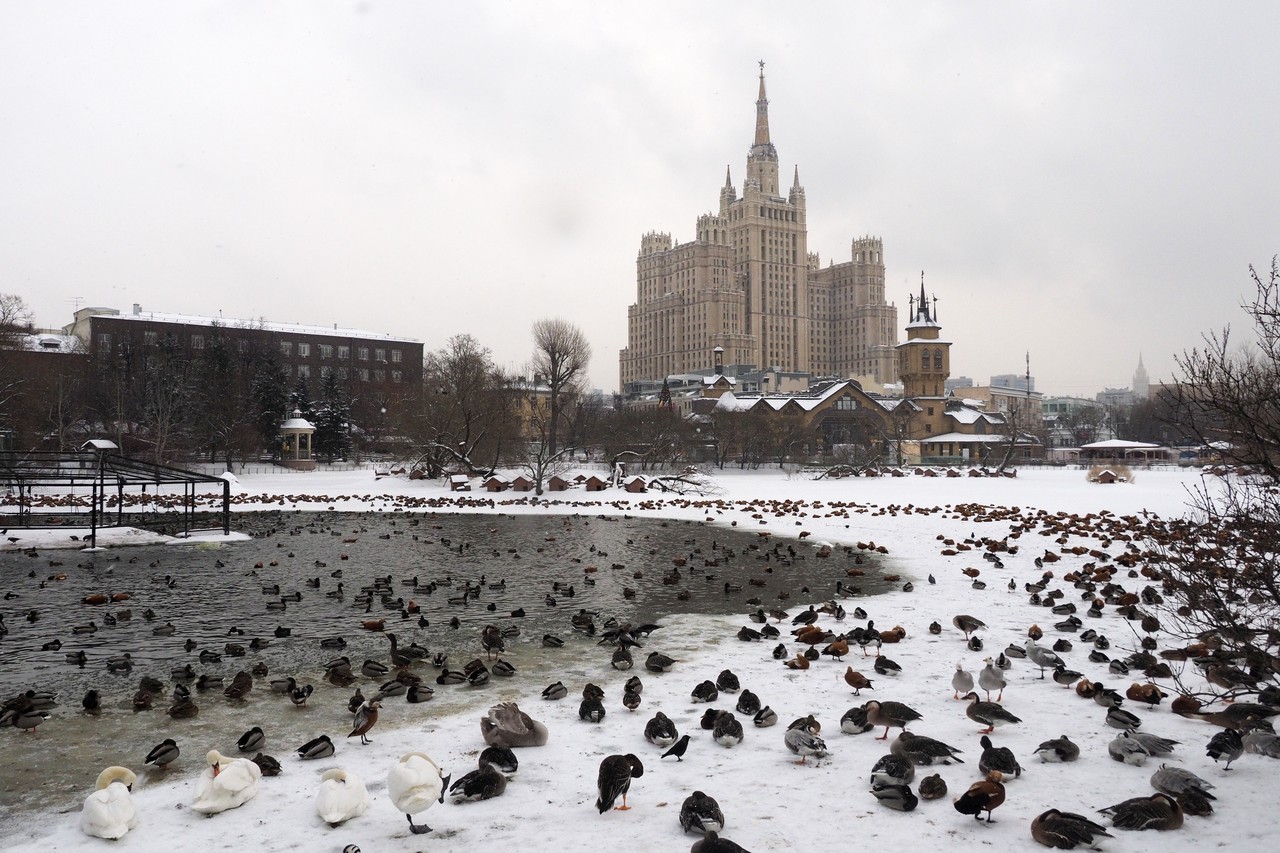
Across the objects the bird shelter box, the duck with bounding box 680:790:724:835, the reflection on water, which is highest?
the bird shelter box

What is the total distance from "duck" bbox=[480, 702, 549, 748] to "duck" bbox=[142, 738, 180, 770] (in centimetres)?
242

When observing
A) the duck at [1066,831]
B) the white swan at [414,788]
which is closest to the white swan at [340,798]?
the white swan at [414,788]

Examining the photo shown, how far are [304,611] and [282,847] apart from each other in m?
8.66

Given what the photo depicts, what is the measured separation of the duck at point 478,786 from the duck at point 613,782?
0.74 metres

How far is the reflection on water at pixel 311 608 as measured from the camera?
730 cm

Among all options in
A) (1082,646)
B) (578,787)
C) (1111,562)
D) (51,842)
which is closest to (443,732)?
(578,787)

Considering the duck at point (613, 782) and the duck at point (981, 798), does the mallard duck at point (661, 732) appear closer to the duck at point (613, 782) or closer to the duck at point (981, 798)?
the duck at point (613, 782)

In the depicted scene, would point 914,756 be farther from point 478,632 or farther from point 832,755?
point 478,632

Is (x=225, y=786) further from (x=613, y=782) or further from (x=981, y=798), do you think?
(x=981, y=798)

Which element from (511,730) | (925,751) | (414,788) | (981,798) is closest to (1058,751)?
(925,751)

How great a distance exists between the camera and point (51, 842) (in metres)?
5.06

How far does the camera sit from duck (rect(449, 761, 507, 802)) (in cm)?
561

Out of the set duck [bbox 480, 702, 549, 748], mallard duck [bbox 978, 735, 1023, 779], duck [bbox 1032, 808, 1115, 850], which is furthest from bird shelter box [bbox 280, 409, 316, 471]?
duck [bbox 1032, 808, 1115, 850]

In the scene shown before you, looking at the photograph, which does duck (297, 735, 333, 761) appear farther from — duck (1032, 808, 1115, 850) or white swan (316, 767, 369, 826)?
duck (1032, 808, 1115, 850)
